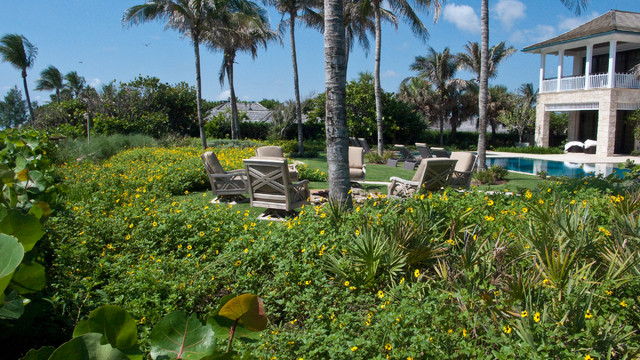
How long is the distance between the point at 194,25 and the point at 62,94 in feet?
164

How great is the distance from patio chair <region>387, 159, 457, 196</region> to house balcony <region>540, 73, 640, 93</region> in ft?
70.3

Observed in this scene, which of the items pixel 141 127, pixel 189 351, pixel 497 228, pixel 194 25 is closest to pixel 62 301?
pixel 189 351

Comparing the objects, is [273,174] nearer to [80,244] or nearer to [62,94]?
[80,244]

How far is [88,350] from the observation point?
0.53 meters

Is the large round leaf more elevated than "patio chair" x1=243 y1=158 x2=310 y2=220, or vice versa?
the large round leaf

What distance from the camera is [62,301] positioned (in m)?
2.85

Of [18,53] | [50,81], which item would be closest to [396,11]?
[18,53]

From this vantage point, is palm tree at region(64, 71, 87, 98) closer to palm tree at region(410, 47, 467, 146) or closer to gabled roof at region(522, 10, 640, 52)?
palm tree at region(410, 47, 467, 146)

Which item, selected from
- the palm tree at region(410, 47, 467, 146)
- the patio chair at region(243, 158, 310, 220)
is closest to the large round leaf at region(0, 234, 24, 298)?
the patio chair at region(243, 158, 310, 220)

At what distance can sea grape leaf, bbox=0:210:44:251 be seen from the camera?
0.70 metres

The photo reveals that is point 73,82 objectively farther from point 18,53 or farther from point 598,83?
point 598,83

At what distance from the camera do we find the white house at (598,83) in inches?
928

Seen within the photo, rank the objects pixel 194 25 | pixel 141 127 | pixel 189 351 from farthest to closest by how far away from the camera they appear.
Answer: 1. pixel 141 127
2. pixel 194 25
3. pixel 189 351

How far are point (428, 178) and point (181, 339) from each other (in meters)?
7.16
